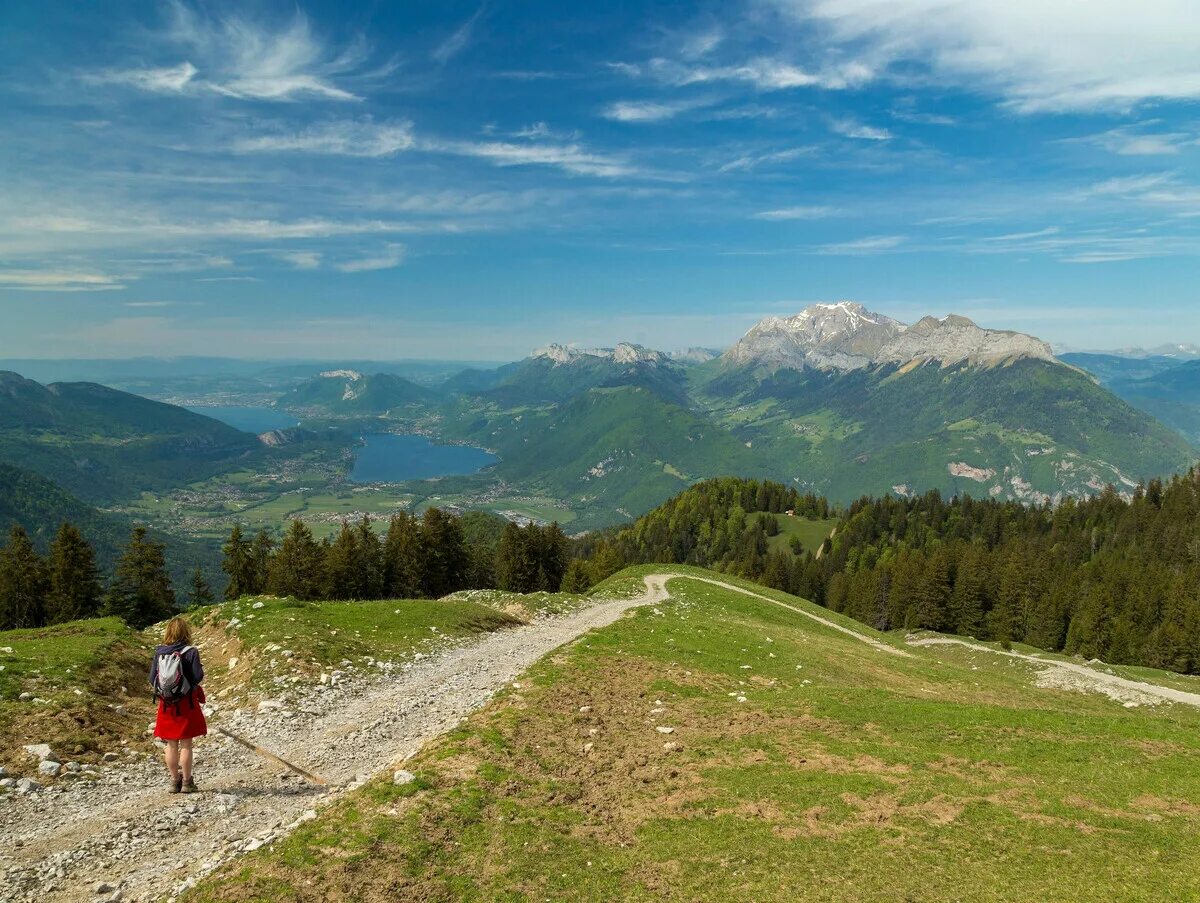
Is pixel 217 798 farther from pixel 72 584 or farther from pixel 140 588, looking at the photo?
pixel 72 584

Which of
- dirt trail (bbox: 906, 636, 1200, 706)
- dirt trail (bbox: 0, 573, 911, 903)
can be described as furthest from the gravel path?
dirt trail (bbox: 906, 636, 1200, 706)

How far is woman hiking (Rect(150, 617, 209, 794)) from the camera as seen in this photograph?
13.1m

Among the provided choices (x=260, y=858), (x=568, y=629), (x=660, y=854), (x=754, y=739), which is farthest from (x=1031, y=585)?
(x=260, y=858)

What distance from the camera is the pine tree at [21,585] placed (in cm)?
5525

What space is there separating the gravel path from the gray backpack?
232 cm

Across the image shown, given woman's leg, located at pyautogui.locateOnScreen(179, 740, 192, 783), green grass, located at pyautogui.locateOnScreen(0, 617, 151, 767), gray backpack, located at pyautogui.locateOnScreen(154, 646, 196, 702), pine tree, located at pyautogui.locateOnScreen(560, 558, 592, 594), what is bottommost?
pine tree, located at pyautogui.locateOnScreen(560, 558, 592, 594)

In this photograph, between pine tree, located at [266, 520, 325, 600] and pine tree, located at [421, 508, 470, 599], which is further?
pine tree, located at [421, 508, 470, 599]

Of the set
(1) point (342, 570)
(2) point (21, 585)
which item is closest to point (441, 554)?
(1) point (342, 570)

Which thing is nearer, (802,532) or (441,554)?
(441,554)

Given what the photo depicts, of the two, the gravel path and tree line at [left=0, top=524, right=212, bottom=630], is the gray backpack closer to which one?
the gravel path

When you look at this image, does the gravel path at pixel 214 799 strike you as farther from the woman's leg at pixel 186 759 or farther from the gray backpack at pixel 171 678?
the gray backpack at pixel 171 678

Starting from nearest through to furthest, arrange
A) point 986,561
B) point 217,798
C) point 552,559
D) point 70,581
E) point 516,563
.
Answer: point 217,798 → point 70,581 → point 516,563 → point 552,559 → point 986,561

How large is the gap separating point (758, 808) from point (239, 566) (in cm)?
6781

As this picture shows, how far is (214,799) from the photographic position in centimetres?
1322
